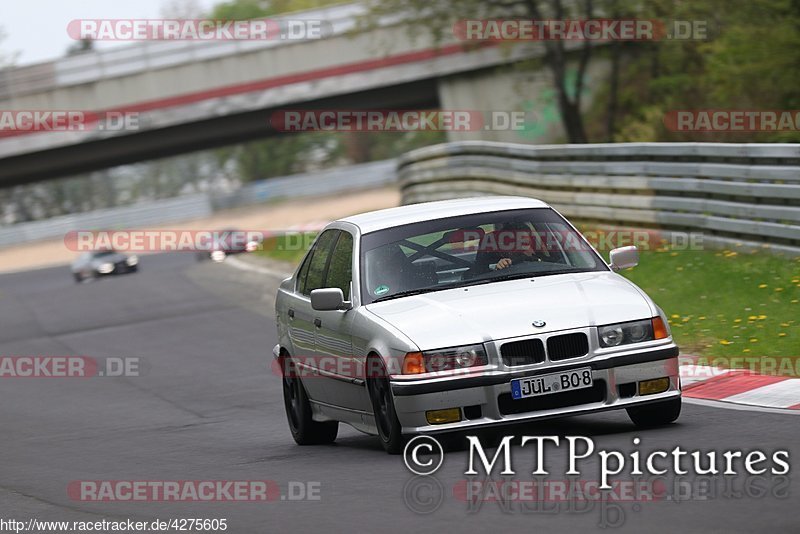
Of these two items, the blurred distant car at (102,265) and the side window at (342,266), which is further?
the blurred distant car at (102,265)

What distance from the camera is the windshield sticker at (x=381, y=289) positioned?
9.34 meters

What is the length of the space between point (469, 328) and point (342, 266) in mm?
1732

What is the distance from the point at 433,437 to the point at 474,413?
36cm

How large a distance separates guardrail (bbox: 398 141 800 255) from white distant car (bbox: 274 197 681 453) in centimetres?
636

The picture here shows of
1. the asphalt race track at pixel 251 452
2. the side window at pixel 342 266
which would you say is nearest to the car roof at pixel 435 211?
the side window at pixel 342 266

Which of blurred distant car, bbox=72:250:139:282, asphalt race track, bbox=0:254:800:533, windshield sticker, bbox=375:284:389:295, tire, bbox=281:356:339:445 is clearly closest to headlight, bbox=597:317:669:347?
asphalt race track, bbox=0:254:800:533

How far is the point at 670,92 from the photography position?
123ft

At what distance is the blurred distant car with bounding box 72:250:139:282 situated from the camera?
4481cm

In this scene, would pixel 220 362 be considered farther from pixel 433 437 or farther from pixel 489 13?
pixel 489 13

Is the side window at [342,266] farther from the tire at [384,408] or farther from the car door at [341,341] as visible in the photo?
the tire at [384,408]

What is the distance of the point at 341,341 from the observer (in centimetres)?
946

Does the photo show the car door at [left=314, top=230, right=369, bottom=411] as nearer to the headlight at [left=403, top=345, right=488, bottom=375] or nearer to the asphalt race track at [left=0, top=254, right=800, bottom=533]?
the asphalt race track at [left=0, top=254, right=800, bottom=533]

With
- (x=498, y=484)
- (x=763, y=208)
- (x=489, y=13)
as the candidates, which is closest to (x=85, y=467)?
(x=498, y=484)

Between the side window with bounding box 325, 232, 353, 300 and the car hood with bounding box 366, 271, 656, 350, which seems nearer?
the car hood with bounding box 366, 271, 656, 350
